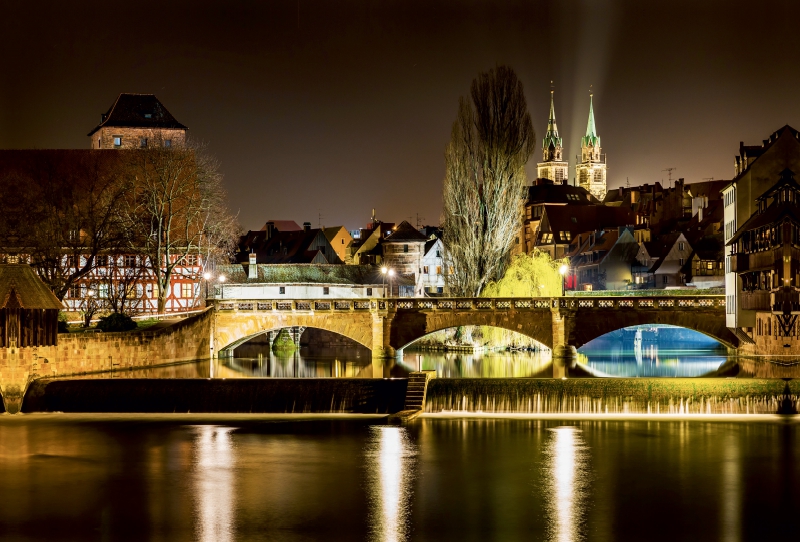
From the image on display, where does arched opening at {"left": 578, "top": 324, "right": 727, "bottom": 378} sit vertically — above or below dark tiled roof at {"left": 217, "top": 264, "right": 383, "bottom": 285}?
below

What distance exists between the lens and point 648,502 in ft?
108

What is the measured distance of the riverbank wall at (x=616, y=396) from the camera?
47.8 m

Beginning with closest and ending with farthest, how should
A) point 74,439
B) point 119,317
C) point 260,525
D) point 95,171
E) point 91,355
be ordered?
point 260,525 → point 74,439 → point 91,355 → point 119,317 → point 95,171

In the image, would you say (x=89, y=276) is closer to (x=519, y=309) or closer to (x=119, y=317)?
(x=119, y=317)

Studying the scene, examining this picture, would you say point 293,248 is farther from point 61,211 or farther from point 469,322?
point 469,322

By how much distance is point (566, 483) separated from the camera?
35.2m

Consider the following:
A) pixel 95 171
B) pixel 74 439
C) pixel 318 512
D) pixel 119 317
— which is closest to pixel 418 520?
pixel 318 512

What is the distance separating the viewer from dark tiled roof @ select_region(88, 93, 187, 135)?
118062 millimetres

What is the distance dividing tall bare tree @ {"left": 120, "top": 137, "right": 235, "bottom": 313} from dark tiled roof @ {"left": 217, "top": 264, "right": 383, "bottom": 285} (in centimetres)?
1215

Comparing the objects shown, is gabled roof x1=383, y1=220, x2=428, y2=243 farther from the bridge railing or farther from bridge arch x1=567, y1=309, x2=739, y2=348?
bridge arch x1=567, y1=309, x2=739, y2=348

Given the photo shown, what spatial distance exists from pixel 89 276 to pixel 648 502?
57718 millimetres

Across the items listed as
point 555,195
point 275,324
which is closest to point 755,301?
point 275,324

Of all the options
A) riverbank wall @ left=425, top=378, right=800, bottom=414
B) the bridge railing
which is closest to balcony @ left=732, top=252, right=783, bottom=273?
the bridge railing

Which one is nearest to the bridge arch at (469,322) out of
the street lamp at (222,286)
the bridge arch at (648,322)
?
the bridge arch at (648,322)
